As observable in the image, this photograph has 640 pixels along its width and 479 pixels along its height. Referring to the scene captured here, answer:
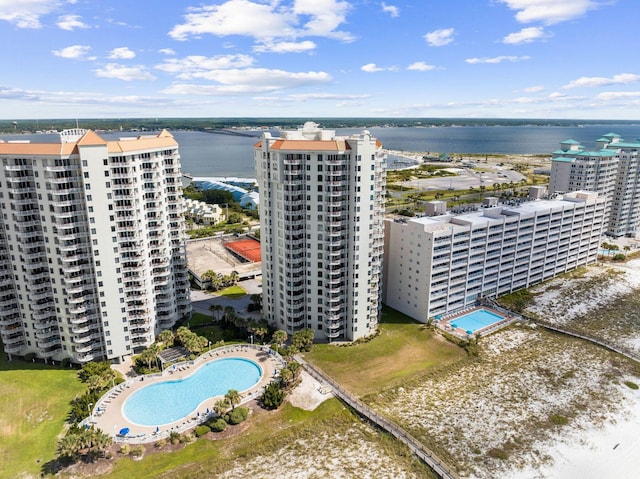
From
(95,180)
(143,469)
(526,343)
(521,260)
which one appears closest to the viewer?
(143,469)

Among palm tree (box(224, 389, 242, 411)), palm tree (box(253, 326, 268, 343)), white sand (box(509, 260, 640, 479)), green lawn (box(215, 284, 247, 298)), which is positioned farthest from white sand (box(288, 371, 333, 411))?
green lawn (box(215, 284, 247, 298))

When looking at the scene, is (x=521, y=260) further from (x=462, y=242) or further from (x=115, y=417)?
(x=115, y=417)

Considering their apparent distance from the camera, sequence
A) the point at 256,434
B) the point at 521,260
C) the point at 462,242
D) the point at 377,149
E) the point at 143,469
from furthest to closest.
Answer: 1. the point at 521,260
2. the point at 462,242
3. the point at 377,149
4. the point at 256,434
5. the point at 143,469

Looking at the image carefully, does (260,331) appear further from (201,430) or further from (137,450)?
(137,450)

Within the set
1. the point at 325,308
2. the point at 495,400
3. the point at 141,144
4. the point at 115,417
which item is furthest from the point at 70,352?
the point at 495,400

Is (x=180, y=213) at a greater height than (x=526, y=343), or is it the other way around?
(x=180, y=213)

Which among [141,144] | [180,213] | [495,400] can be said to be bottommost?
[495,400]

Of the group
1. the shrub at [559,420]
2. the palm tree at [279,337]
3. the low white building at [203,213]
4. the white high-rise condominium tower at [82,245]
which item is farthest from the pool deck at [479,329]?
the low white building at [203,213]
